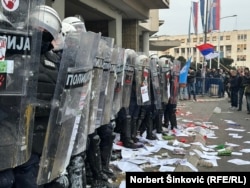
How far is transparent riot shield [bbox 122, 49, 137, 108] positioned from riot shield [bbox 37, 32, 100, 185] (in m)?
3.47

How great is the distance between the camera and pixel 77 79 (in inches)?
118

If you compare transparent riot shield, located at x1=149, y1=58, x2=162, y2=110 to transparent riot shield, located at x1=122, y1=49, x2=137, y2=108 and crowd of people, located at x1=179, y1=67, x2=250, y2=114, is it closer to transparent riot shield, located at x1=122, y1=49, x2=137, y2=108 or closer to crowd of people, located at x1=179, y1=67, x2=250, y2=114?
transparent riot shield, located at x1=122, y1=49, x2=137, y2=108

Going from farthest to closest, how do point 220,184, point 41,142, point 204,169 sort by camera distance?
point 204,169 → point 220,184 → point 41,142

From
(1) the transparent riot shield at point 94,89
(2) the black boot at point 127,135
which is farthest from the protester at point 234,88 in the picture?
(1) the transparent riot shield at point 94,89

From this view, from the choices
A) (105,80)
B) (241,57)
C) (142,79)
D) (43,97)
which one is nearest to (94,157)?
(105,80)

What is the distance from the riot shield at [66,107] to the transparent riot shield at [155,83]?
16.5 ft

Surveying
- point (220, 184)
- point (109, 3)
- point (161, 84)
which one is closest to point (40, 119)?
point (220, 184)

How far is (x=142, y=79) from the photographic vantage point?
7430mm

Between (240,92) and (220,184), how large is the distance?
12.3 metres

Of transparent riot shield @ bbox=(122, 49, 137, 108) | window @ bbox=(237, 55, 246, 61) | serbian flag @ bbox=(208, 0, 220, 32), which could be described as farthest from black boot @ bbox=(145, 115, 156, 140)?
window @ bbox=(237, 55, 246, 61)

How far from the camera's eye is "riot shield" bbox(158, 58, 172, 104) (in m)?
8.88

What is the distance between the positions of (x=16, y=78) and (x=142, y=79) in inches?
201

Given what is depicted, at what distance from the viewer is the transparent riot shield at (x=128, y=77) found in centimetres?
661

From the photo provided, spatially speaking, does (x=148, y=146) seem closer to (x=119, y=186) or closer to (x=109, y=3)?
(x=119, y=186)
